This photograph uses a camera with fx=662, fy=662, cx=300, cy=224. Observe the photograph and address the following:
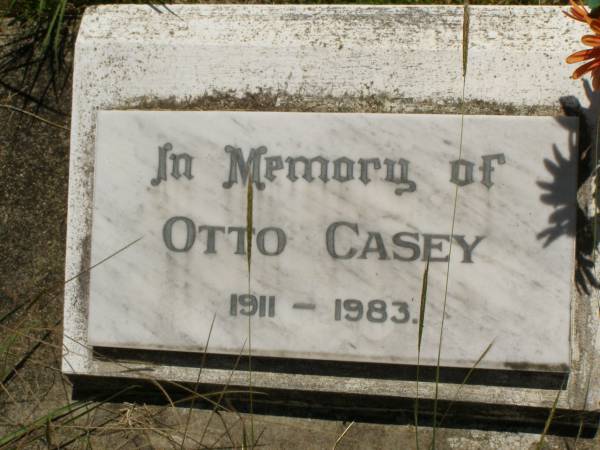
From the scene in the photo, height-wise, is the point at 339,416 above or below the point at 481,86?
below

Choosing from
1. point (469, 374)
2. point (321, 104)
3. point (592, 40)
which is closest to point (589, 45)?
point (592, 40)

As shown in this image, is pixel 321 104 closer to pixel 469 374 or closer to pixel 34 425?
pixel 469 374

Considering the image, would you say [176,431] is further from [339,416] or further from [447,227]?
[447,227]

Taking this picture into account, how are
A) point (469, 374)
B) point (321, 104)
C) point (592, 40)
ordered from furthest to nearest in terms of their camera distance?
1. point (321, 104)
2. point (469, 374)
3. point (592, 40)

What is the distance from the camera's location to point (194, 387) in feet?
6.95

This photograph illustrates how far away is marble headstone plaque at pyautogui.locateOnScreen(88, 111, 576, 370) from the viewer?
76.5 inches

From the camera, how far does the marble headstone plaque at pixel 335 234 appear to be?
1943mm

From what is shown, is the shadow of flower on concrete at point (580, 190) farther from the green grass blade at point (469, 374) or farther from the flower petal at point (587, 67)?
the green grass blade at point (469, 374)

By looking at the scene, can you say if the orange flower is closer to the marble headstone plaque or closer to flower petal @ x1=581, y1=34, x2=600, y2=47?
flower petal @ x1=581, y1=34, x2=600, y2=47

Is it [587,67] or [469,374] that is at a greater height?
[587,67]

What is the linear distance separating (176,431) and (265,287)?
0.60 m

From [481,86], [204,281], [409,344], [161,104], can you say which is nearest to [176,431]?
[204,281]

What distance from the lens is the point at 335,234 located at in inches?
78.7

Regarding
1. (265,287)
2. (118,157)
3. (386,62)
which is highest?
(386,62)
